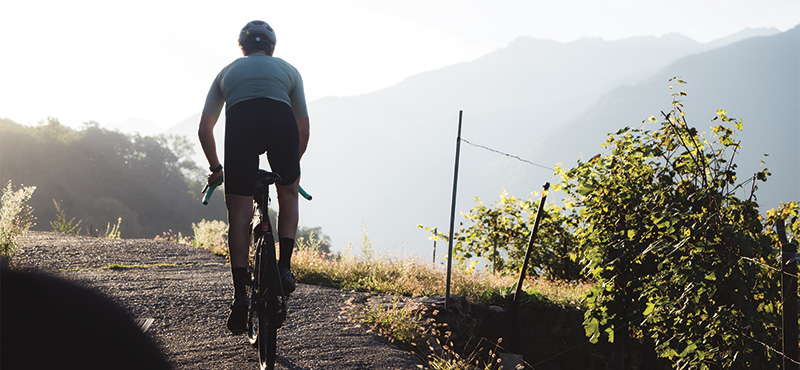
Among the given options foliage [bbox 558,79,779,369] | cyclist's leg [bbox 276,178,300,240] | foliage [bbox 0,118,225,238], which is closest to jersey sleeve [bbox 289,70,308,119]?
cyclist's leg [bbox 276,178,300,240]

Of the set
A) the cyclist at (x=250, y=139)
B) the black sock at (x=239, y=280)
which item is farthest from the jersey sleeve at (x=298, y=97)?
the black sock at (x=239, y=280)

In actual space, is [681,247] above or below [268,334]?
above

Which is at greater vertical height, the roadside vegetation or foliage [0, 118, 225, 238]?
the roadside vegetation

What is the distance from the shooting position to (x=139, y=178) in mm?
43938

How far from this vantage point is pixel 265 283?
3.04m

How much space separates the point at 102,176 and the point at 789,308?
4554 cm

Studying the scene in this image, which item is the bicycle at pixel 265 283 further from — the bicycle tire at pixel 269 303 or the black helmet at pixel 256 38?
the black helmet at pixel 256 38

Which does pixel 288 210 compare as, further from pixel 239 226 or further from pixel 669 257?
pixel 669 257

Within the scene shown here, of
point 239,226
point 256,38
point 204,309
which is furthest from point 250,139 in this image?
point 204,309

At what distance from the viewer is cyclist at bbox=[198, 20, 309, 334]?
3.08 m

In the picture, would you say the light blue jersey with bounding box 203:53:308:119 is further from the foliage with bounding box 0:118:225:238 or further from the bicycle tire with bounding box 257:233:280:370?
the foliage with bounding box 0:118:225:238

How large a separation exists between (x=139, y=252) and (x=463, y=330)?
5.34m

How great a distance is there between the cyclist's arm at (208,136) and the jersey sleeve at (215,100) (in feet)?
0.13

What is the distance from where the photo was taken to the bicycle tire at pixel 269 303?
9.78ft
